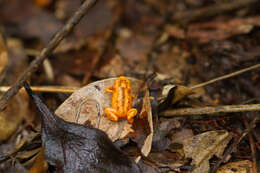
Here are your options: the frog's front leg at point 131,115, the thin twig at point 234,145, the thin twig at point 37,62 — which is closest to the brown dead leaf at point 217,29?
the thin twig at point 234,145

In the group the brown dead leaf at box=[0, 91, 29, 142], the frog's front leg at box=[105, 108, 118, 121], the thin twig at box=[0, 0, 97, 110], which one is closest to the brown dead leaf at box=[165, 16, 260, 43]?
the frog's front leg at box=[105, 108, 118, 121]

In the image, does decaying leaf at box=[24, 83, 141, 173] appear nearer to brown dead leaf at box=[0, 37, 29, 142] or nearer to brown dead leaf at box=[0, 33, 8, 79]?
brown dead leaf at box=[0, 37, 29, 142]

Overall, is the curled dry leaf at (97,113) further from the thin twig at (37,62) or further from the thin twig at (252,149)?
the thin twig at (252,149)

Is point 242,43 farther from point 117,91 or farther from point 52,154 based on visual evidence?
point 52,154

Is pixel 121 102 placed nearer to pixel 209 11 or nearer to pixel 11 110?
pixel 11 110

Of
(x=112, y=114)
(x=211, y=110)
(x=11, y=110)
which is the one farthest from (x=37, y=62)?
(x=211, y=110)

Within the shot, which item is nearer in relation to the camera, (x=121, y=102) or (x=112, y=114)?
(x=112, y=114)
